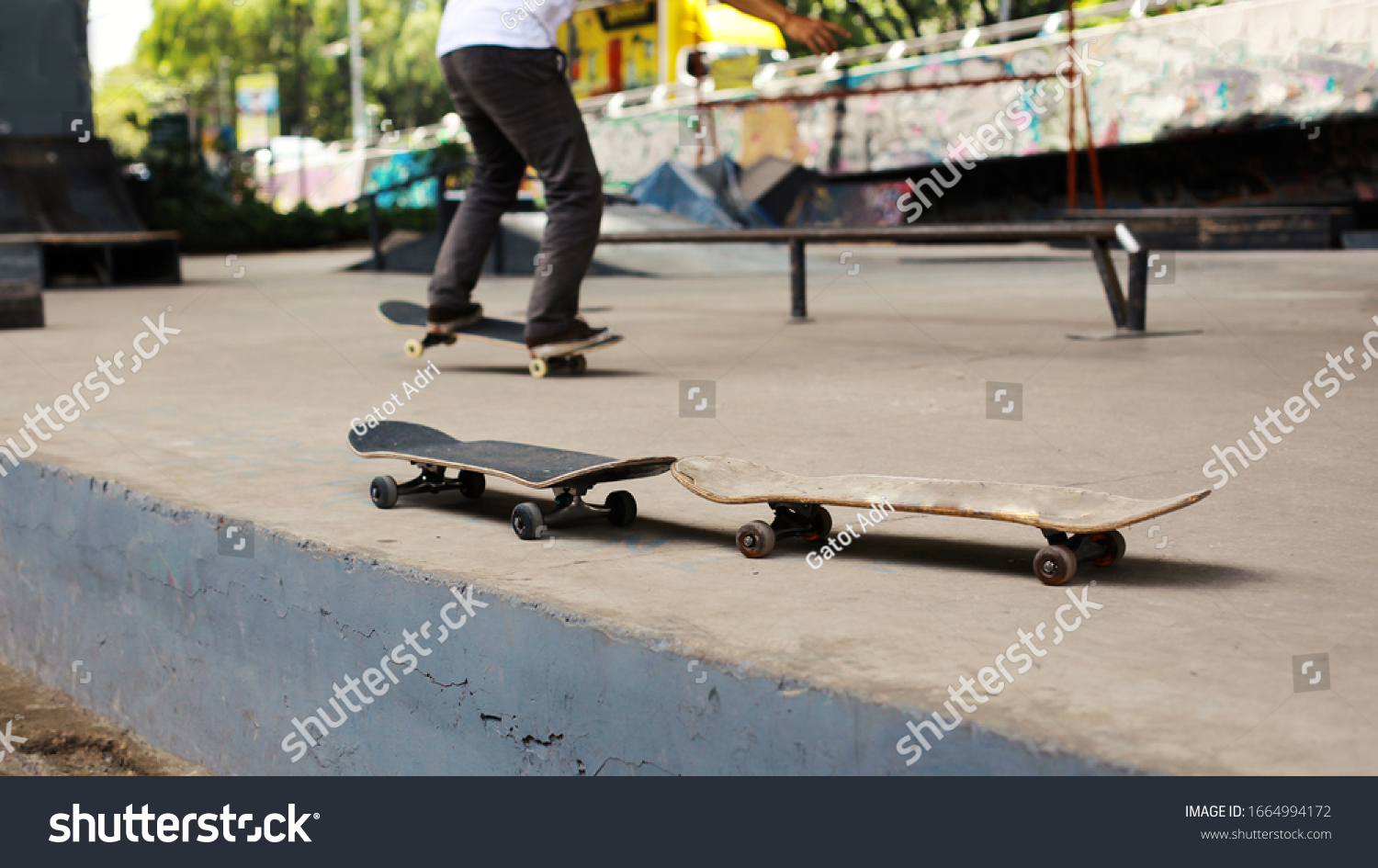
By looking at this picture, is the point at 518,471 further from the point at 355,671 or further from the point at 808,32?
the point at 808,32

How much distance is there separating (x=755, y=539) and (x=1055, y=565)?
18.1 inches

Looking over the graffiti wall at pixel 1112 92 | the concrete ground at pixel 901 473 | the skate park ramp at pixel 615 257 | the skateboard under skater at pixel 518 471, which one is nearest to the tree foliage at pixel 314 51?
the graffiti wall at pixel 1112 92

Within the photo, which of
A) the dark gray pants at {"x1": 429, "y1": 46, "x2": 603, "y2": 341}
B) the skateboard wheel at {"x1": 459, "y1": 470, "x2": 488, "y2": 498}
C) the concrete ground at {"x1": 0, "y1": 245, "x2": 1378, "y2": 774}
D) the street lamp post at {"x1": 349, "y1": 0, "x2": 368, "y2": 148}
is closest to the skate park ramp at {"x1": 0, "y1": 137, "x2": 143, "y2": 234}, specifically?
the concrete ground at {"x1": 0, "y1": 245, "x2": 1378, "y2": 774}

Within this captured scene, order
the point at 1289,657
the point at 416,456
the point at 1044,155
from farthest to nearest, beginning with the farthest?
the point at 1044,155, the point at 416,456, the point at 1289,657

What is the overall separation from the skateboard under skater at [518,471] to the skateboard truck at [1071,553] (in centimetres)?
69

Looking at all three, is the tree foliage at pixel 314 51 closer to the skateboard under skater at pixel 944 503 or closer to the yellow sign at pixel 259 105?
the yellow sign at pixel 259 105

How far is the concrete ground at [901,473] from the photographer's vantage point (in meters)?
1.37

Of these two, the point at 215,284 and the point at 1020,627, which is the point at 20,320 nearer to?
the point at 215,284

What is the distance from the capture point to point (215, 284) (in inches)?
439

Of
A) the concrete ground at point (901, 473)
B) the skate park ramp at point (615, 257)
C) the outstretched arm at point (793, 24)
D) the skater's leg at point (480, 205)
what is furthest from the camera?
the skate park ramp at point (615, 257)

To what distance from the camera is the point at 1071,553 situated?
177 cm

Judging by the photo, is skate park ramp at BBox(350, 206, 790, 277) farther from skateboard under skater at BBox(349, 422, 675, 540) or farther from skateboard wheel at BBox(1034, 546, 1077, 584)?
skateboard wheel at BBox(1034, 546, 1077, 584)

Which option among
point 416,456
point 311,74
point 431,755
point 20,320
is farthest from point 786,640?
point 311,74

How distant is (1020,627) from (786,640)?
296 millimetres
